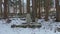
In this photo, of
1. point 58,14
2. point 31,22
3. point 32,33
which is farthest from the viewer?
point 58,14

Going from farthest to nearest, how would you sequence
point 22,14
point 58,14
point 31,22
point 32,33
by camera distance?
point 22,14 → point 58,14 → point 31,22 → point 32,33

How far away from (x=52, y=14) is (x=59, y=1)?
2.30 metres

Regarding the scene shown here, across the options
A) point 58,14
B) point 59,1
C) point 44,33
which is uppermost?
point 59,1

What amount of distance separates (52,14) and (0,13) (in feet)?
9.71

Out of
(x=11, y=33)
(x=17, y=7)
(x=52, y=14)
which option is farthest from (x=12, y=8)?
(x=11, y=33)

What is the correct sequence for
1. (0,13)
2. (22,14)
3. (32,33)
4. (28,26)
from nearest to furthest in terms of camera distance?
1. (32,33)
2. (28,26)
3. (0,13)
4. (22,14)

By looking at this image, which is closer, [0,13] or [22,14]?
[0,13]

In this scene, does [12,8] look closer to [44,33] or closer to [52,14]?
[52,14]

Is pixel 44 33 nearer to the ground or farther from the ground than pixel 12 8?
nearer to the ground

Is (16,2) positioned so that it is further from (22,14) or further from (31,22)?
(31,22)

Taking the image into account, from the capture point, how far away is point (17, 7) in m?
9.24

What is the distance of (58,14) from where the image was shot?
634cm

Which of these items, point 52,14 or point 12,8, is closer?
point 52,14

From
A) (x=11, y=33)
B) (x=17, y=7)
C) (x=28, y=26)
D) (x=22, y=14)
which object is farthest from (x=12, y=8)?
(x=11, y=33)
